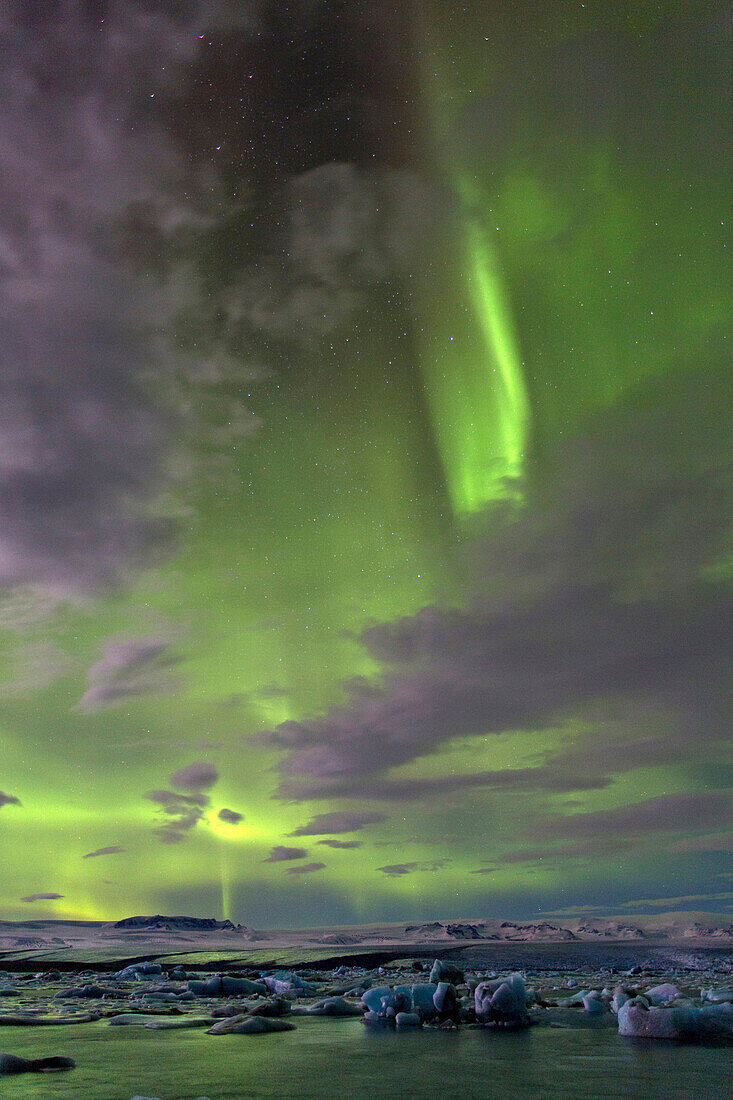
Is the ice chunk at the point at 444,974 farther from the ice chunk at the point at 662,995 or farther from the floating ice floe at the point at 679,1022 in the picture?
the floating ice floe at the point at 679,1022

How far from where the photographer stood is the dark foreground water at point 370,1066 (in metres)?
7.53

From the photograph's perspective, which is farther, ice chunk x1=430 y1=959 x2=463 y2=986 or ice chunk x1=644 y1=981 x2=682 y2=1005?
ice chunk x1=430 y1=959 x2=463 y2=986

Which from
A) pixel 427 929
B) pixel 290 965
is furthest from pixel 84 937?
pixel 290 965

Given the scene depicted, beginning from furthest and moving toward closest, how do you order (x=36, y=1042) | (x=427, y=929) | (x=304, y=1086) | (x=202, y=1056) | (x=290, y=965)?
(x=427, y=929) → (x=290, y=965) → (x=36, y=1042) → (x=202, y=1056) → (x=304, y=1086)

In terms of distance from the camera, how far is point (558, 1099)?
707cm

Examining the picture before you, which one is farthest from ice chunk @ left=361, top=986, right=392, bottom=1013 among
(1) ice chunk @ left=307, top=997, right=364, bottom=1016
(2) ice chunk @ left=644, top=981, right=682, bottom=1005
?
(2) ice chunk @ left=644, top=981, right=682, bottom=1005

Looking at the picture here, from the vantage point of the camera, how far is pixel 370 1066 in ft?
29.9

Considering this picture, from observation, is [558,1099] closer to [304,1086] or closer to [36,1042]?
[304,1086]

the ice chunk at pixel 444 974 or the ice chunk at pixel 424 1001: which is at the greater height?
the ice chunk at pixel 424 1001

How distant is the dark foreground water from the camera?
753 centimetres

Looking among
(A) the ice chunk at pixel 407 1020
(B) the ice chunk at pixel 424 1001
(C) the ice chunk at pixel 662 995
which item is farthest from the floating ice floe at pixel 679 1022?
(A) the ice chunk at pixel 407 1020

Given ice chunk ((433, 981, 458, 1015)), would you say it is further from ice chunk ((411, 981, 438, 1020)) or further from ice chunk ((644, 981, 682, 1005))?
ice chunk ((644, 981, 682, 1005))

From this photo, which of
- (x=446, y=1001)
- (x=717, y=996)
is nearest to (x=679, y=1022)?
(x=717, y=996)

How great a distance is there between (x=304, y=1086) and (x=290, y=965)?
1363 inches
